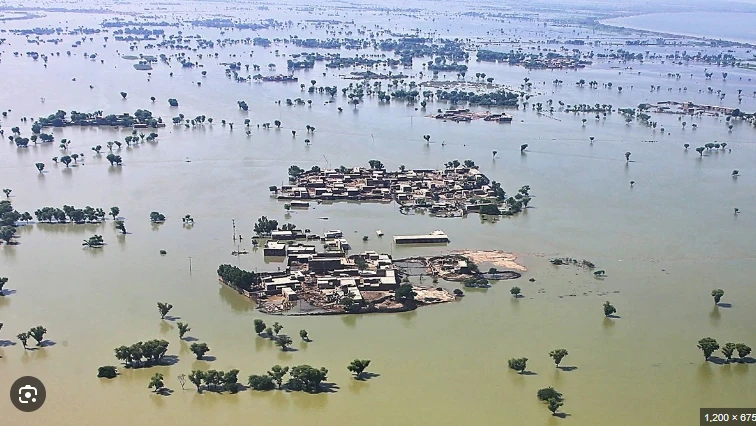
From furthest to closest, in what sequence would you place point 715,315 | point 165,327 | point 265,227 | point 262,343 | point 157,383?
point 265,227 → point 715,315 → point 165,327 → point 262,343 → point 157,383

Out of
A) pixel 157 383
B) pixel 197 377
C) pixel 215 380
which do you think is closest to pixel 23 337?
pixel 157 383

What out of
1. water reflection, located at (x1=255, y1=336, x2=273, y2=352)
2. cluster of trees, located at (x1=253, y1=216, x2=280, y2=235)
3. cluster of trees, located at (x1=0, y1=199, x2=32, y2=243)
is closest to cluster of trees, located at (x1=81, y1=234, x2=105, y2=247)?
cluster of trees, located at (x1=0, y1=199, x2=32, y2=243)

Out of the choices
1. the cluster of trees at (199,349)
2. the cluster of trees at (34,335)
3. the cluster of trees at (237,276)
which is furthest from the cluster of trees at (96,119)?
the cluster of trees at (199,349)

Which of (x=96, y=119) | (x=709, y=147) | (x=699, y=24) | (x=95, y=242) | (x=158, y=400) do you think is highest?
(x=699, y=24)

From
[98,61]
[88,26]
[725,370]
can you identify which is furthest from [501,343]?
[88,26]

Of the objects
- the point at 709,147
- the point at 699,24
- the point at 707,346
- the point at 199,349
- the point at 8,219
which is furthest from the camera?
the point at 699,24

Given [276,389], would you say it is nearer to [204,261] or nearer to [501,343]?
[501,343]

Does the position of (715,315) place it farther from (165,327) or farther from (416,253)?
(165,327)
